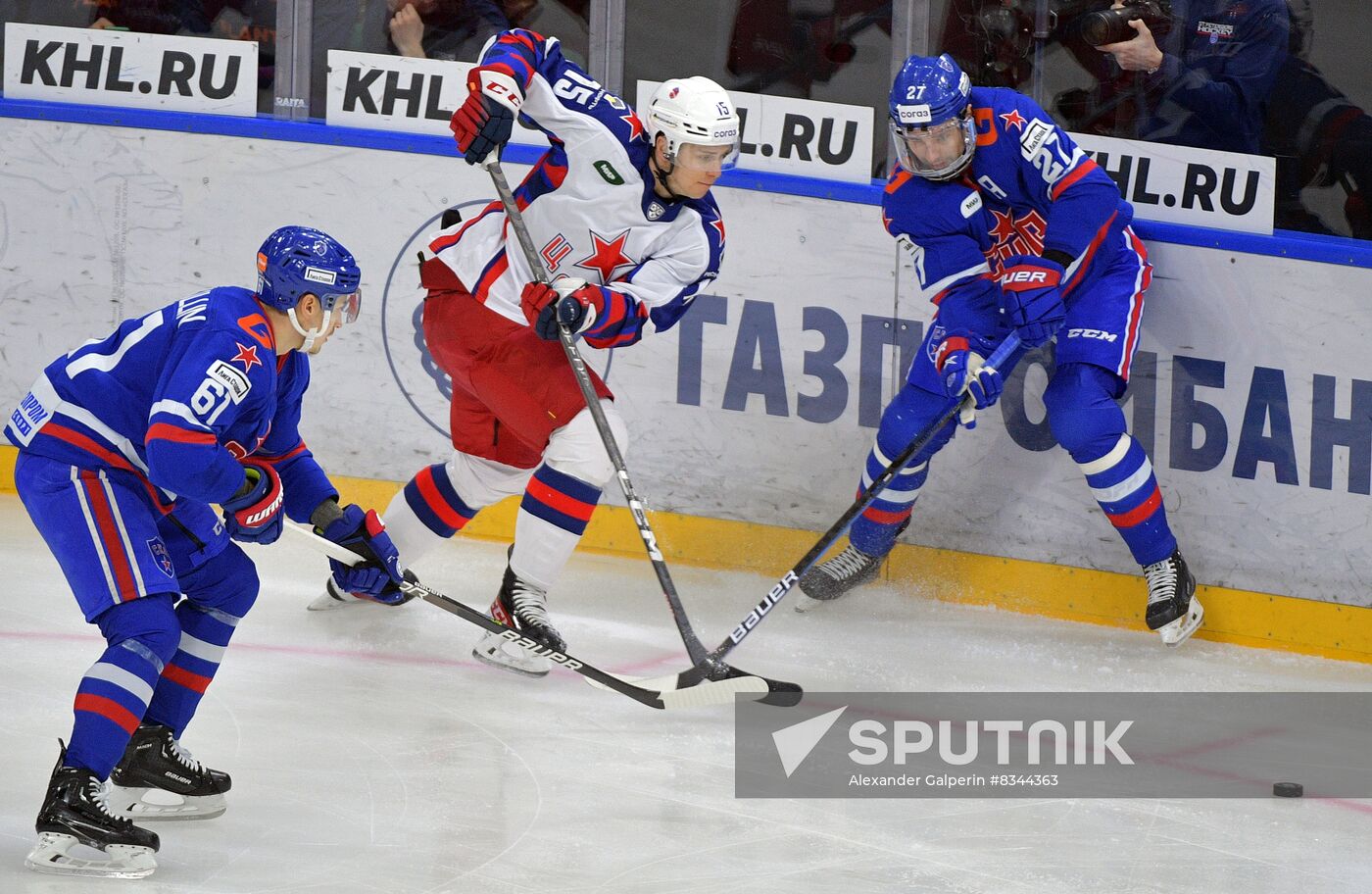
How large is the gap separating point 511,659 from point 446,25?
1.99 metres

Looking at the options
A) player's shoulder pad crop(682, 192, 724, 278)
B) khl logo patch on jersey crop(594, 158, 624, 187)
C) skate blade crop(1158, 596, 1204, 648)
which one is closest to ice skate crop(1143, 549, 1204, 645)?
skate blade crop(1158, 596, 1204, 648)

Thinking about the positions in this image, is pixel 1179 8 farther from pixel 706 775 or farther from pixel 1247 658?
pixel 706 775

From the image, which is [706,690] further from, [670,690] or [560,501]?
[560,501]

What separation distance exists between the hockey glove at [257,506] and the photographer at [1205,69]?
239 centimetres

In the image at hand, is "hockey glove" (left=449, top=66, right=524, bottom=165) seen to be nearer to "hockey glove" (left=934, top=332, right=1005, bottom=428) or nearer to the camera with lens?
"hockey glove" (left=934, top=332, right=1005, bottom=428)

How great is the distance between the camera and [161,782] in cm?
286

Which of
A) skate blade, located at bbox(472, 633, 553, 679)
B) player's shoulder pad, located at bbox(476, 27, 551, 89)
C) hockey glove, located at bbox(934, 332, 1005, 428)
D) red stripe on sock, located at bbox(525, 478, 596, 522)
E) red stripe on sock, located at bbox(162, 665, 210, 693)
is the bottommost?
skate blade, located at bbox(472, 633, 553, 679)

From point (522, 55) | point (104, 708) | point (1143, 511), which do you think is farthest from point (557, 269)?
point (104, 708)

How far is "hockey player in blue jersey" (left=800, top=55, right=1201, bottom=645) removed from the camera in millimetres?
3762

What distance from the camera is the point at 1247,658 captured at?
3.96m

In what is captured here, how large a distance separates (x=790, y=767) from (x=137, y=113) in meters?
2.70

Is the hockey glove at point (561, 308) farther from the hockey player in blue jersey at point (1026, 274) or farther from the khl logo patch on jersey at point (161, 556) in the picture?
the khl logo patch on jersey at point (161, 556)

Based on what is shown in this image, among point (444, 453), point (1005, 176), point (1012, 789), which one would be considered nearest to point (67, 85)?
point (444, 453)

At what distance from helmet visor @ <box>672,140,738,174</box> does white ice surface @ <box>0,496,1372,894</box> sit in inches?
44.0
